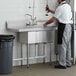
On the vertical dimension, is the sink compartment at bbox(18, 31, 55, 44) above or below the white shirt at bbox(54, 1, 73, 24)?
below

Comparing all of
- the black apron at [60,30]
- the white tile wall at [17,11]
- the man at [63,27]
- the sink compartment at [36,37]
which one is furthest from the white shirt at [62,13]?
the white tile wall at [17,11]

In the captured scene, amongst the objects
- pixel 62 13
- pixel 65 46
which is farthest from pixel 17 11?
pixel 65 46

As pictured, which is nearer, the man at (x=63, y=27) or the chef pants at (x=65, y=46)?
the man at (x=63, y=27)

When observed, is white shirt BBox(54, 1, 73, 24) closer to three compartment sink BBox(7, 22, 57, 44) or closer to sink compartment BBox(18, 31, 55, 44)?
three compartment sink BBox(7, 22, 57, 44)

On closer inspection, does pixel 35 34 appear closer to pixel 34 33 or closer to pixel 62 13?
pixel 34 33

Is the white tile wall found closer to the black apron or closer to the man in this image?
the man

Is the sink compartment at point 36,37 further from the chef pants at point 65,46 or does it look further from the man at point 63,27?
the chef pants at point 65,46

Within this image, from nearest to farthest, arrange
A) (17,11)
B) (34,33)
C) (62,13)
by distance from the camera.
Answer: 1. (62,13)
2. (34,33)
3. (17,11)

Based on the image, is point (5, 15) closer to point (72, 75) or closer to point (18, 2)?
point (18, 2)

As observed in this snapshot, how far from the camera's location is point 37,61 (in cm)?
708

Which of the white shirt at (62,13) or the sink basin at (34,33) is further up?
the white shirt at (62,13)

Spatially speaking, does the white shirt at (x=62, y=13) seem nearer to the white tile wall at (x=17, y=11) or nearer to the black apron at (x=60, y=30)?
the black apron at (x=60, y=30)

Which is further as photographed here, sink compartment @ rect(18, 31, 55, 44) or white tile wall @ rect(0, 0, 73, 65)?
white tile wall @ rect(0, 0, 73, 65)

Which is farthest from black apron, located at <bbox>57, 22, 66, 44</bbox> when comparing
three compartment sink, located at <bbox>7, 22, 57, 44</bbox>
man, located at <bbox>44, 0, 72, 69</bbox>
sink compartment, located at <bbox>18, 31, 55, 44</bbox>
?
sink compartment, located at <bbox>18, 31, 55, 44</bbox>
